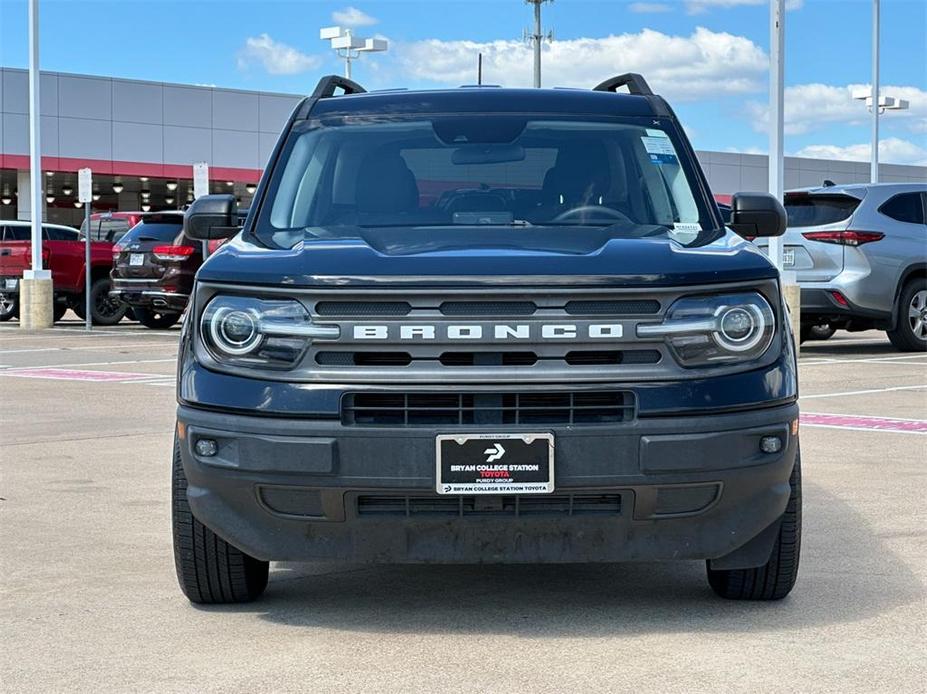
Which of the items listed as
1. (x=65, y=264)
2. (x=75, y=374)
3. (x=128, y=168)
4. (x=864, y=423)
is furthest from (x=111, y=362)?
(x=128, y=168)

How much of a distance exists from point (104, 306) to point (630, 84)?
2137cm

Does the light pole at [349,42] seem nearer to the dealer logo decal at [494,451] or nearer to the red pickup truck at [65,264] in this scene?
the red pickup truck at [65,264]

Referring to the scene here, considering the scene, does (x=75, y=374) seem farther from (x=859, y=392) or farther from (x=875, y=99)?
(x=875, y=99)

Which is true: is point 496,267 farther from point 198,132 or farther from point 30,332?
point 198,132

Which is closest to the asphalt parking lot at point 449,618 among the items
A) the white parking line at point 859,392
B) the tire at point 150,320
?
the white parking line at point 859,392

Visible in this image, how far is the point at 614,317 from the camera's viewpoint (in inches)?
177

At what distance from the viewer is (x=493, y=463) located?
4.39 meters

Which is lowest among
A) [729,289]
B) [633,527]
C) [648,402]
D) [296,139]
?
[633,527]

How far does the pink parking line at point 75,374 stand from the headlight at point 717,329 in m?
10.8

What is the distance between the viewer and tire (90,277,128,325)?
26516 millimetres

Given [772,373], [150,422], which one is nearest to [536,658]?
[772,373]

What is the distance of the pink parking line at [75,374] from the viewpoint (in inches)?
584

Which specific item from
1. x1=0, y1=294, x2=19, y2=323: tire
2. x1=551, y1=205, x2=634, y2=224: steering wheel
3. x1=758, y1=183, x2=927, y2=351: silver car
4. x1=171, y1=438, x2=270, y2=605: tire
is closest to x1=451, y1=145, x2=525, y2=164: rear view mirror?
x1=551, y1=205, x2=634, y2=224: steering wheel

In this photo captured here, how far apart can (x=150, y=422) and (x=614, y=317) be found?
6.98 metres
